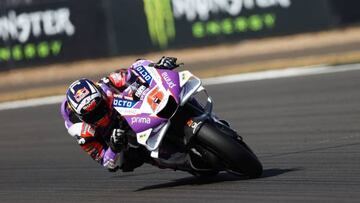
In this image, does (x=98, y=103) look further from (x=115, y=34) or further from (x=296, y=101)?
(x=115, y=34)

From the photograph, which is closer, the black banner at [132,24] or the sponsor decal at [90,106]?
the sponsor decal at [90,106]

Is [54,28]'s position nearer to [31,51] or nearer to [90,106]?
[31,51]

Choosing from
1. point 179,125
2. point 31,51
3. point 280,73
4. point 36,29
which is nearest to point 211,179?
point 179,125

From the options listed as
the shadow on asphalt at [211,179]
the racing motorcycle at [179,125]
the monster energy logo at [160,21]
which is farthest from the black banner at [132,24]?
the racing motorcycle at [179,125]

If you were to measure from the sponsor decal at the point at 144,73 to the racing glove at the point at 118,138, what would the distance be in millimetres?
489

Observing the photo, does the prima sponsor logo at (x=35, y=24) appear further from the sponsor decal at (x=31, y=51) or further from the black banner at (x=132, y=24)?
the sponsor decal at (x=31, y=51)

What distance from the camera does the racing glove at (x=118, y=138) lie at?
286 inches

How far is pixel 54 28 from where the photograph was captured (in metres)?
19.7

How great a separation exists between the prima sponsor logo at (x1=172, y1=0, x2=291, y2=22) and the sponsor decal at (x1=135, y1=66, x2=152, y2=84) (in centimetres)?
1107

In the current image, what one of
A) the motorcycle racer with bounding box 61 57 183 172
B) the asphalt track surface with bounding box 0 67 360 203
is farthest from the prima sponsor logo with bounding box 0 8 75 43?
the motorcycle racer with bounding box 61 57 183 172

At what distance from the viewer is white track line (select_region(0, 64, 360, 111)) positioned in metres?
14.9

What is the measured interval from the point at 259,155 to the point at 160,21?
1047 centimetres

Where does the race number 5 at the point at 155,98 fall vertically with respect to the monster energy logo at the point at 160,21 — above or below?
above

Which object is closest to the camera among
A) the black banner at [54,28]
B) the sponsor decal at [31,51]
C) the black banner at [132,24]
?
the black banner at [132,24]
